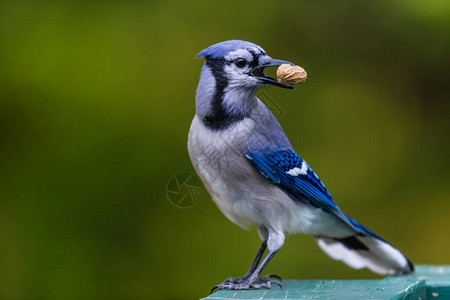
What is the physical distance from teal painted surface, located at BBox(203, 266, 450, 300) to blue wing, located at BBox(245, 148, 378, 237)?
348mm

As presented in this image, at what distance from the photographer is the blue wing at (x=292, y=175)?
2709 millimetres

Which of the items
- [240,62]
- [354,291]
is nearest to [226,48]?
[240,62]

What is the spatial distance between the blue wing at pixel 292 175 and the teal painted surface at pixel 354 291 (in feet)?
1.14

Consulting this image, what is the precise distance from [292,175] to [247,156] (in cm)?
24

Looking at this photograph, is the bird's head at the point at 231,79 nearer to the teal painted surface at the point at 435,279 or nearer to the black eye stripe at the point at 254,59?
the black eye stripe at the point at 254,59

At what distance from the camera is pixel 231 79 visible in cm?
261

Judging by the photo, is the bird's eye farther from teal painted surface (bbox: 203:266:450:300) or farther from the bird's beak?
teal painted surface (bbox: 203:266:450:300)

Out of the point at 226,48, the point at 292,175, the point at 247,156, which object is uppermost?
the point at 226,48

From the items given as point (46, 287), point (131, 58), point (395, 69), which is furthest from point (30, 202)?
point (395, 69)

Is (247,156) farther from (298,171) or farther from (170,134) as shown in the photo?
(170,134)

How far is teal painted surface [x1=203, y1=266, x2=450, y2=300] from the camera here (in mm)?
2434

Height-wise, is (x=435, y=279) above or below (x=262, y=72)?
below

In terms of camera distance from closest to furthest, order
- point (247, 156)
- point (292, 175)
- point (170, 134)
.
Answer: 1. point (247, 156)
2. point (292, 175)
3. point (170, 134)

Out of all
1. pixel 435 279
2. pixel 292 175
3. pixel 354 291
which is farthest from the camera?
pixel 435 279
